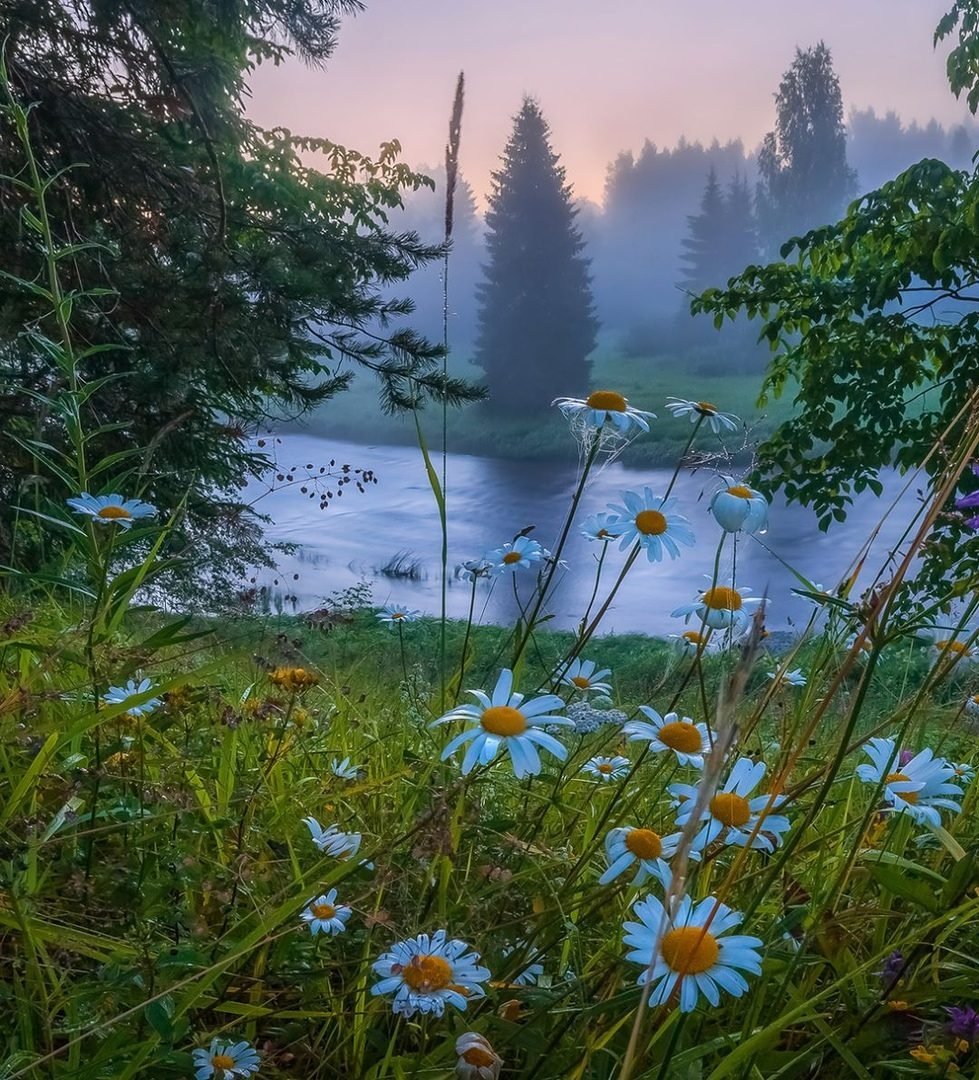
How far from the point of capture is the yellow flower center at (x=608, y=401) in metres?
0.60

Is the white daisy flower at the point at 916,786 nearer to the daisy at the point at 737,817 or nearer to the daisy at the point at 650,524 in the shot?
the daisy at the point at 737,817

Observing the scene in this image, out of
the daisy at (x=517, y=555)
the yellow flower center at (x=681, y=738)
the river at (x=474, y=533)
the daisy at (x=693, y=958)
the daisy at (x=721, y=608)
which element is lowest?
the river at (x=474, y=533)

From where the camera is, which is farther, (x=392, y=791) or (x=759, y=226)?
(x=759, y=226)

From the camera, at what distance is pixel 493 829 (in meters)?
0.64

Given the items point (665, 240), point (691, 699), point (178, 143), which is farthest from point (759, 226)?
point (691, 699)

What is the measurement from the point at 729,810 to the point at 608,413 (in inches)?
11.5

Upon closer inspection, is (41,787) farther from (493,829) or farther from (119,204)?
(119,204)

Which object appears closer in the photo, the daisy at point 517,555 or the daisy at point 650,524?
the daisy at point 650,524

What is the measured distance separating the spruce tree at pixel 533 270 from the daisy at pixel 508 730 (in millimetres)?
8401

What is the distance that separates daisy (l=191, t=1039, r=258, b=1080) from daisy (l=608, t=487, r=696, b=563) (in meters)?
0.34

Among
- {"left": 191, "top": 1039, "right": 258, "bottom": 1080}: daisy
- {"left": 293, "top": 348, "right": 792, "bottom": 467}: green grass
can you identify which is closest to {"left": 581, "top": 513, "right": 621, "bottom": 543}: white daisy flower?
{"left": 191, "top": 1039, "right": 258, "bottom": 1080}: daisy

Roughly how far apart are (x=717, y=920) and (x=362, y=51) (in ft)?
15.0

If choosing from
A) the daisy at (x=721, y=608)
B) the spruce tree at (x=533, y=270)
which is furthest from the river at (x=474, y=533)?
the daisy at (x=721, y=608)

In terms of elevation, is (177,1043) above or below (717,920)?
below
